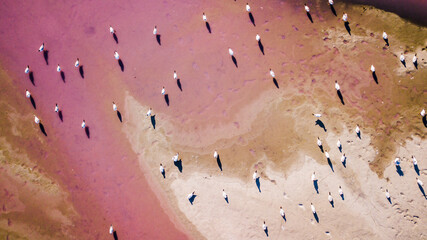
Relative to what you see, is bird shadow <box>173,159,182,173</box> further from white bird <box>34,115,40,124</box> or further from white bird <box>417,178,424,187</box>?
white bird <box>417,178,424,187</box>

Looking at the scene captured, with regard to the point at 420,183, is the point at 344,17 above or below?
above

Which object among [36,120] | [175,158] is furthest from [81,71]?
[175,158]

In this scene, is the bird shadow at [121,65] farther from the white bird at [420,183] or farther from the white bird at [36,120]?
the white bird at [420,183]

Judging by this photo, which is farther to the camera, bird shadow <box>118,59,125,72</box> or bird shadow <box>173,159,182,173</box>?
bird shadow <box>118,59,125,72</box>

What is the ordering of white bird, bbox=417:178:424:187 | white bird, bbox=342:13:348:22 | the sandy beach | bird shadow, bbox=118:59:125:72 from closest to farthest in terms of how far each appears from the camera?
white bird, bbox=417:178:424:187 < the sandy beach < white bird, bbox=342:13:348:22 < bird shadow, bbox=118:59:125:72

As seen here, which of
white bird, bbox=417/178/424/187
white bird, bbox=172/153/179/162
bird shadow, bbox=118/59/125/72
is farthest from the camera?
bird shadow, bbox=118/59/125/72

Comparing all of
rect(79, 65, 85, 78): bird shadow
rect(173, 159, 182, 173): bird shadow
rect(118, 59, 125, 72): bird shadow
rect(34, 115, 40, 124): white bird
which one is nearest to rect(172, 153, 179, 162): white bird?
rect(173, 159, 182, 173): bird shadow

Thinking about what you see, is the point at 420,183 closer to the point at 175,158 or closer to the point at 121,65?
the point at 175,158

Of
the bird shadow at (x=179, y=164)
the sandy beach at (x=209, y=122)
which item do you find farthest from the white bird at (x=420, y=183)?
the bird shadow at (x=179, y=164)
